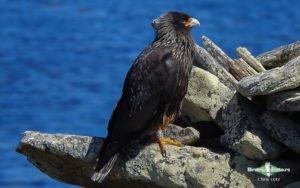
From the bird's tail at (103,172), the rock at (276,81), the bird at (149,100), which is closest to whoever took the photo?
the rock at (276,81)

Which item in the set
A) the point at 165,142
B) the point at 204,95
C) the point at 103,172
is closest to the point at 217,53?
the point at 204,95

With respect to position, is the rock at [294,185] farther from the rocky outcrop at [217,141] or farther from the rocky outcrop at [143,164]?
the rocky outcrop at [143,164]

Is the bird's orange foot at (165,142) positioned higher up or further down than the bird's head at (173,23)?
further down

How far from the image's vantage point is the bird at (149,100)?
194 inches

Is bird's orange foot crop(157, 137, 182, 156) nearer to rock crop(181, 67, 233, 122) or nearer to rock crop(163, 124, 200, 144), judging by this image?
rock crop(163, 124, 200, 144)

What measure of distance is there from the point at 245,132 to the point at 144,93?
1.00 m

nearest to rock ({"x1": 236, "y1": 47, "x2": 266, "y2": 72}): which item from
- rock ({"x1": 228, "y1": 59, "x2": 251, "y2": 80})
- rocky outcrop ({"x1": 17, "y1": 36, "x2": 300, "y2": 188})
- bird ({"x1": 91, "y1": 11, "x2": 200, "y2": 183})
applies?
rocky outcrop ({"x1": 17, "y1": 36, "x2": 300, "y2": 188})

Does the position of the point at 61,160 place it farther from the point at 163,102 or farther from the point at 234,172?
the point at 234,172

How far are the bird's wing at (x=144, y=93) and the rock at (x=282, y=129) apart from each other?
922 mm

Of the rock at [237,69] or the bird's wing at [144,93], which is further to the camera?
the rock at [237,69]

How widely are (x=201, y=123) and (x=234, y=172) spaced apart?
908 mm

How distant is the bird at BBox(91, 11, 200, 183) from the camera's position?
4926 millimetres

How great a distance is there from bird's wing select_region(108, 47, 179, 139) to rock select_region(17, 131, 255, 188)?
224 mm

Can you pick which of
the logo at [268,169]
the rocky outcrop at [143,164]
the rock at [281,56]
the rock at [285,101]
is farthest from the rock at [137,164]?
the rock at [281,56]
